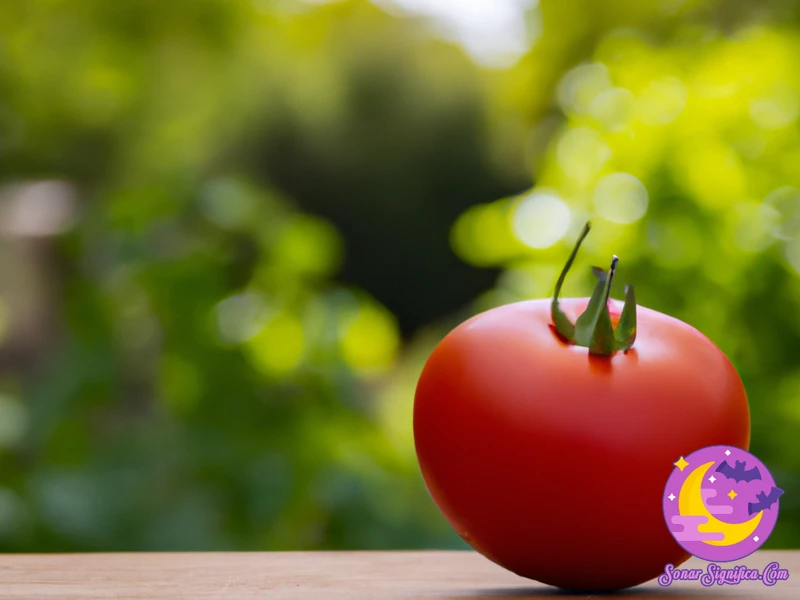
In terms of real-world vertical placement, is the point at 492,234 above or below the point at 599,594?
below

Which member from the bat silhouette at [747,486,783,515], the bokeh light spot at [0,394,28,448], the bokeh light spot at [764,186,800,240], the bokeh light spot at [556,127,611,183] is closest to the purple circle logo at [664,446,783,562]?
the bat silhouette at [747,486,783,515]

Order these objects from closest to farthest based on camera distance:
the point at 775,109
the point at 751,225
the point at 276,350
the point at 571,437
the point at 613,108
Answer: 1. the point at 571,437
2. the point at 751,225
3. the point at 775,109
4. the point at 613,108
5. the point at 276,350

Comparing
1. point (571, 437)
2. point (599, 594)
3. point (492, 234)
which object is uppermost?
point (571, 437)

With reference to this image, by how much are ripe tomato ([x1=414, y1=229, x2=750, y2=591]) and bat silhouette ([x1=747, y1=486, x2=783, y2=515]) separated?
3cm

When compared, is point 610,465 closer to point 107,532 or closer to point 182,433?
point 107,532

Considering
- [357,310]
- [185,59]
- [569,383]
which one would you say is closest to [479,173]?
[185,59]

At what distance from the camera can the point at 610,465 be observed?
1.61ft

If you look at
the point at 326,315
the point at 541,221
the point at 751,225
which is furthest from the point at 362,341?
the point at 751,225

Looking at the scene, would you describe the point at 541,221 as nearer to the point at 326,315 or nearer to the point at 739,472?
the point at 326,315

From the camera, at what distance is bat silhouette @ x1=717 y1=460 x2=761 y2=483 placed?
0.50 m

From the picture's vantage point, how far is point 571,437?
494 mm

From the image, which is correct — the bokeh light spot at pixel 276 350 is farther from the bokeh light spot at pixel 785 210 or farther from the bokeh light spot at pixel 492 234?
the bokeh light spot at pixel 785 210

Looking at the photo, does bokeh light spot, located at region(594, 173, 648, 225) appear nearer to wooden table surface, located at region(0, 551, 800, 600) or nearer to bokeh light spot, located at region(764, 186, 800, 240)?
bokeh light spot, located at region(764, 186, 800, 240)

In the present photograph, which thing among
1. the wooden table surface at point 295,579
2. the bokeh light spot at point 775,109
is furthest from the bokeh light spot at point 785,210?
the wooden table surface at point 295,579
